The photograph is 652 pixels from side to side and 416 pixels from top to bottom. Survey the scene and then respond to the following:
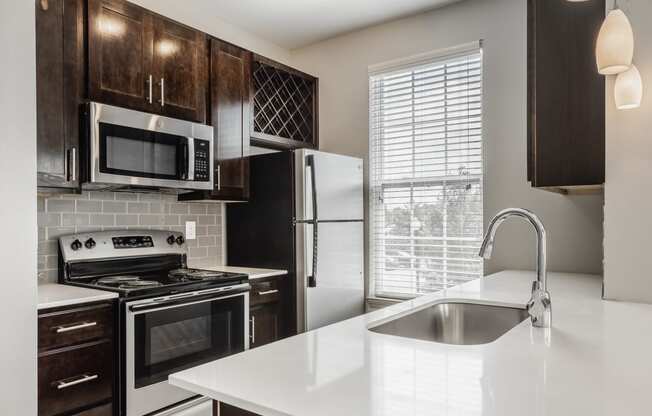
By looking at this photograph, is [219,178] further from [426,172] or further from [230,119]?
[426,172]

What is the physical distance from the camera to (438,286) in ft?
10.7

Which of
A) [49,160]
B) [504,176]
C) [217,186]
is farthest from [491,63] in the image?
[49,160]

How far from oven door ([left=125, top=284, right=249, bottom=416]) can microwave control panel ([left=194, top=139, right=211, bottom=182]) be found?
716 mm

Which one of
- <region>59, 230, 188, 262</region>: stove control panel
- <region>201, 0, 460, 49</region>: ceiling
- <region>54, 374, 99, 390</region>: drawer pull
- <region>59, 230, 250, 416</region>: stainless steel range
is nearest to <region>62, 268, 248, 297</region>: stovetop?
<region>59, 230, 250, 416</region>: stainless steel range

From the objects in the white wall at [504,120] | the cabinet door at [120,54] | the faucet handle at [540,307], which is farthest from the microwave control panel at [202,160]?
the faucet handle at [540,307]

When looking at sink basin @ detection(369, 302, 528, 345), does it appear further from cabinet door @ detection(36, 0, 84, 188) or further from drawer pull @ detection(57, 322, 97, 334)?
cabinet door @ detection(36, 0, 84, 188)

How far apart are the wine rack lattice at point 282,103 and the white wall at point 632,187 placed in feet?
7.42

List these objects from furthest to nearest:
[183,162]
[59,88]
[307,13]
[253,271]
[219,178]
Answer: [307,13] → [253,271] → [219,178] → [183,162] → [59,88]

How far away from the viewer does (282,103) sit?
3570mm

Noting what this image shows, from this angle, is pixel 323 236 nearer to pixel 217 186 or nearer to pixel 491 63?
pixel 217 186

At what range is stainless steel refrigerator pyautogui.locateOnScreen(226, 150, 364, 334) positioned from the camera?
3.03m

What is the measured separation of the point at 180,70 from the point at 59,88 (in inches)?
29.0

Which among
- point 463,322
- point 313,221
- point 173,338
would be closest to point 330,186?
point 313,221

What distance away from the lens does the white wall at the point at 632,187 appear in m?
1.69
